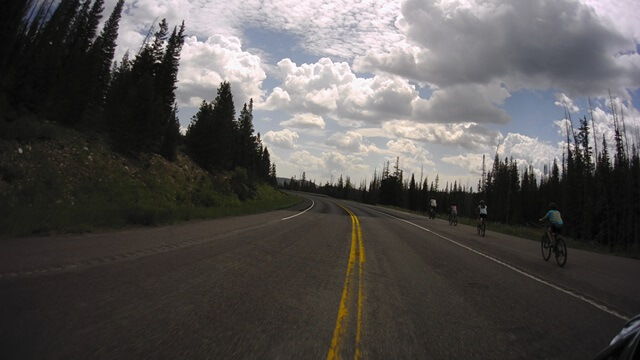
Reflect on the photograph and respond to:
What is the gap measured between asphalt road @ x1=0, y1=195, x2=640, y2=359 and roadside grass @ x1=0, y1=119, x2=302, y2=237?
111 inches

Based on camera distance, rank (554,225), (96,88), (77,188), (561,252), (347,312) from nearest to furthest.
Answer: (347,312) < (561,252) < (554,225) < (77,188) < (96,88)

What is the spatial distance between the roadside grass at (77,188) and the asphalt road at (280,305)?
2.83m

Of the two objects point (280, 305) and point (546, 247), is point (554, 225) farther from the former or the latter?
point (280, 305)

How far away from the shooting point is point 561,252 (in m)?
12.2

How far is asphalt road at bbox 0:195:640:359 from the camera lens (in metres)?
4.02

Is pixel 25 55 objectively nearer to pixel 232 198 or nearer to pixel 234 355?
pixel 232 198

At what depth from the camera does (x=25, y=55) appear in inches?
1110

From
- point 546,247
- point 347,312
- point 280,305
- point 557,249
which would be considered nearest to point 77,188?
point 280,305

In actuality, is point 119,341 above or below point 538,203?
below

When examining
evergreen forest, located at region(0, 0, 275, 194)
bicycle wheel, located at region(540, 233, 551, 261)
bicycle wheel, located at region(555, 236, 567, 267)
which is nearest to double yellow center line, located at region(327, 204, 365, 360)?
bicycle wheel, located at region(555, 236, 567, 267)

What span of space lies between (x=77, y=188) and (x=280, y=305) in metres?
20.4

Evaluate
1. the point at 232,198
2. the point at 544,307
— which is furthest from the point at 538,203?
the point at 544,307

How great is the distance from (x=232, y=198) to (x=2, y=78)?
2096cm

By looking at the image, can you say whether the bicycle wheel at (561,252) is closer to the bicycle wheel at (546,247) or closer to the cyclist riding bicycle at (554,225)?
the cyclist riding bicycle at (554,225)
